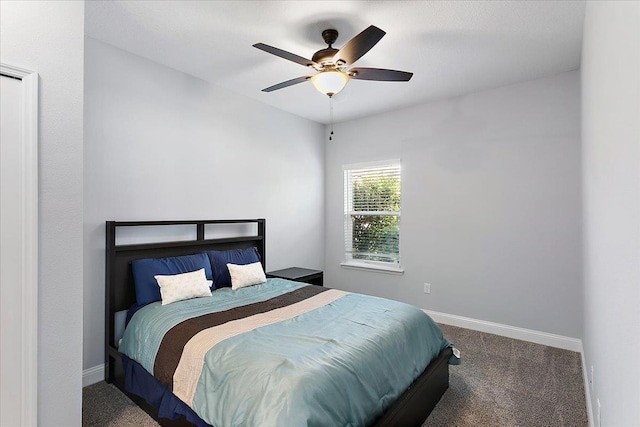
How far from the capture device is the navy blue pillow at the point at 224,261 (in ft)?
11.0

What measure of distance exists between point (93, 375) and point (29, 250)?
1.54 m

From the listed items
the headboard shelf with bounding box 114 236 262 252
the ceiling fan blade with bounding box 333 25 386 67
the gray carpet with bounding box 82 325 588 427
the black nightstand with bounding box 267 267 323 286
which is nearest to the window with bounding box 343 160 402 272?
the black nightstand with bounding box 267 267 323 286

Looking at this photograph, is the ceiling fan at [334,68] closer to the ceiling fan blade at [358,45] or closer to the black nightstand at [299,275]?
the ceiling fan blade at [358,45]

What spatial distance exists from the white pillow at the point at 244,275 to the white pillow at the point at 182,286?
0.34m

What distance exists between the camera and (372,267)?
474 cm

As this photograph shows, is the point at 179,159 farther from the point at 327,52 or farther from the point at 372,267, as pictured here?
the point at 372,267

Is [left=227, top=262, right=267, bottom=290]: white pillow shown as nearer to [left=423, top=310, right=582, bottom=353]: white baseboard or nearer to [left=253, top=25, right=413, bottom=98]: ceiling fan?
[left=253, top=25, right=413, bottom=98]: ceiling fan

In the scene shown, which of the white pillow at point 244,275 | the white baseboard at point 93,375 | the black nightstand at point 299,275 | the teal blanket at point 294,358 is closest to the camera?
the teal blanket at point 294,358

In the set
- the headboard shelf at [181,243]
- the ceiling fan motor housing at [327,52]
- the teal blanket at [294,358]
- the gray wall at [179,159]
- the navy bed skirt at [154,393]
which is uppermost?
the ceiling fan motor housing at [327,52]

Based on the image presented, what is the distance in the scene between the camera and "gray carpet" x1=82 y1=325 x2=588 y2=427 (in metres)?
2.22

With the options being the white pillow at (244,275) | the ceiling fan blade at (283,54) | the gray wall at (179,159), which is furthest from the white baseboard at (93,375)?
the ceiling fan blade at (283,54)

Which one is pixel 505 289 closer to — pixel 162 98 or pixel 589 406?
pixel 589 406

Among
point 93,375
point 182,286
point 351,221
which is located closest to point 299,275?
point 351,221

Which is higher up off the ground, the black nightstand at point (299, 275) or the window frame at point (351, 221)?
the window frame at point (351, 221)
